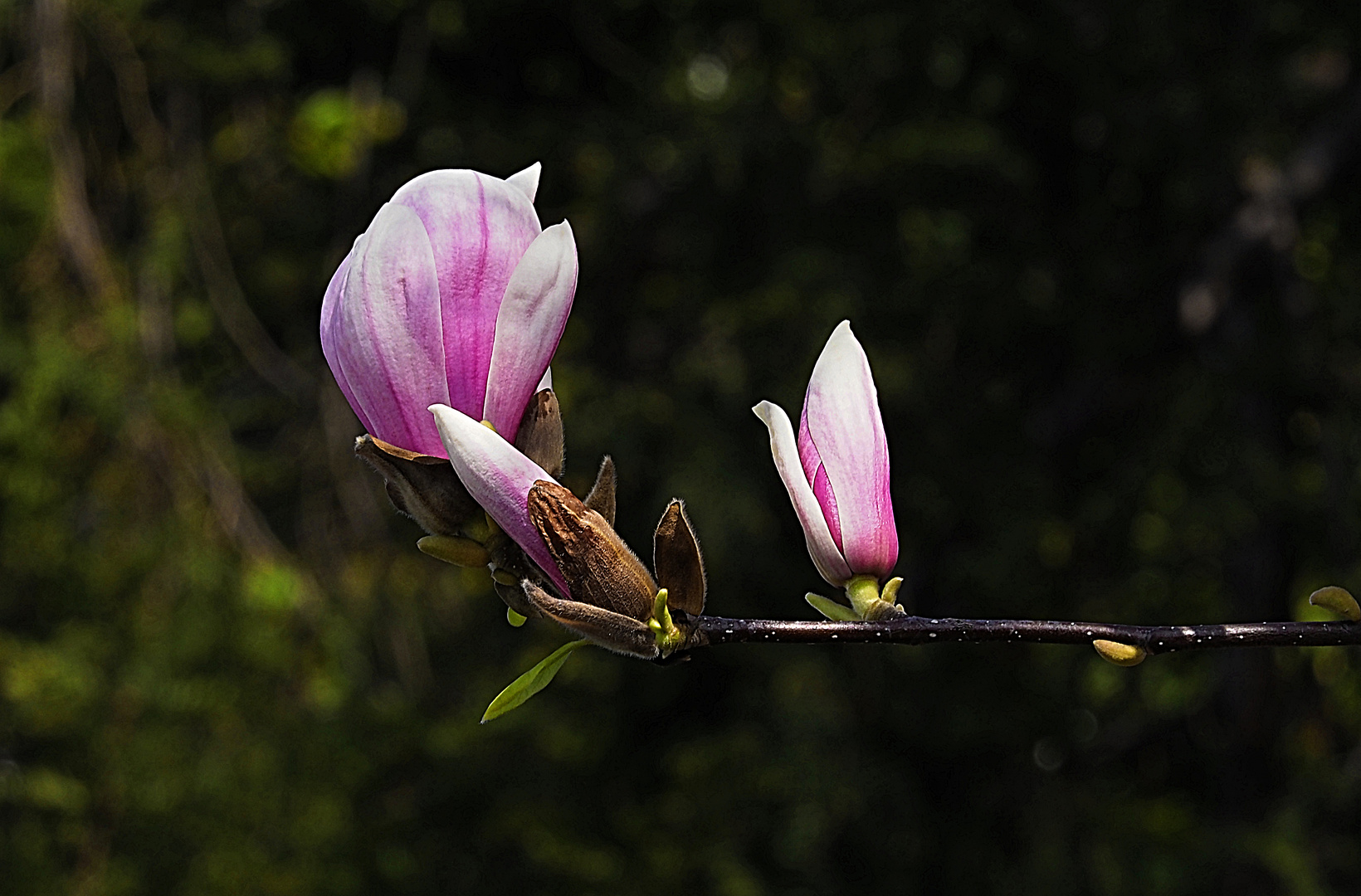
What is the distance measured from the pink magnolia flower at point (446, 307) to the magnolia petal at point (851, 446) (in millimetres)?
88

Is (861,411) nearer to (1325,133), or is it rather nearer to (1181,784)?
(1325,133)

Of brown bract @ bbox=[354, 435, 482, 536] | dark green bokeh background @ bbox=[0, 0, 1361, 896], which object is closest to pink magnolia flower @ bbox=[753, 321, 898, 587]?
brown bract @ bbox=[354, 435, 482, 536]

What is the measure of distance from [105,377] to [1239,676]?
3.90 ft

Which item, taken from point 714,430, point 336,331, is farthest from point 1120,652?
point 714,430

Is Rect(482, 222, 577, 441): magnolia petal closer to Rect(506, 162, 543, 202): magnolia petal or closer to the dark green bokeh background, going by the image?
Rect(506, 162, 543, 202): magnolia petal

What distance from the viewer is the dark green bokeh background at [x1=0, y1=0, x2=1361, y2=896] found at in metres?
1.32

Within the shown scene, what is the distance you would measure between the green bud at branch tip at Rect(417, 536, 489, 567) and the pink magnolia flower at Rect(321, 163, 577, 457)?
3cm

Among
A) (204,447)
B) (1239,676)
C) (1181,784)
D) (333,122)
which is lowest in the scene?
(1181,784)

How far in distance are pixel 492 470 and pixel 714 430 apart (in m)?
0.96

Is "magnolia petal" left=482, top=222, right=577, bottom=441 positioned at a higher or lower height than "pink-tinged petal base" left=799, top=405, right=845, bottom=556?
higher

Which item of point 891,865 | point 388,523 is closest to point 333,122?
point 388,523

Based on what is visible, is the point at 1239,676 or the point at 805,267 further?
the point at 1239,676

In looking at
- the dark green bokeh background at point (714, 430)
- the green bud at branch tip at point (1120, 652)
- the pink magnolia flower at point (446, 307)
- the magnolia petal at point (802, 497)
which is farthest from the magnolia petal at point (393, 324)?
the dark green bokeh background at point (714, 430)

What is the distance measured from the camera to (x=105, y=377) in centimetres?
129
